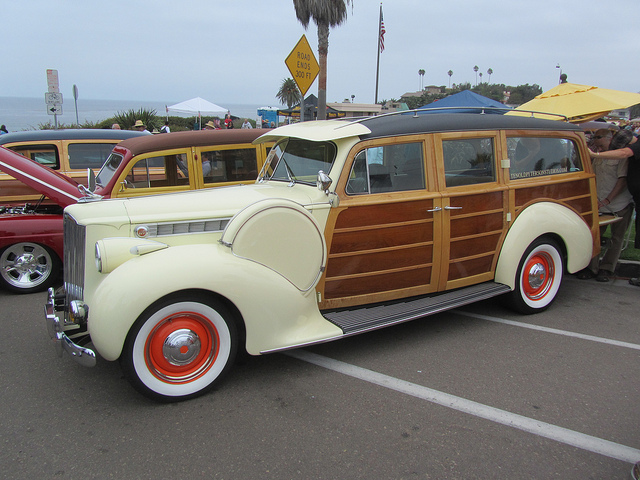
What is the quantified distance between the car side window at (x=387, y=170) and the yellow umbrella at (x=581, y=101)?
2.89 m

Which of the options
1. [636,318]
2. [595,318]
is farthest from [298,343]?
[636,318]

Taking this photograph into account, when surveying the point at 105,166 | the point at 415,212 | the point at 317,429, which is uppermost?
the point at 105,166

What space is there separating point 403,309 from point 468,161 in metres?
1.52

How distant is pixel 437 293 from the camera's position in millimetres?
4129

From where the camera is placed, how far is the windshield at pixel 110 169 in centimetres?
582

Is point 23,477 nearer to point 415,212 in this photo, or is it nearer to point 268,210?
point 268,210

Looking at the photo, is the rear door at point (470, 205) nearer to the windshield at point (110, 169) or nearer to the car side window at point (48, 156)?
the windshield at point (110, 169)

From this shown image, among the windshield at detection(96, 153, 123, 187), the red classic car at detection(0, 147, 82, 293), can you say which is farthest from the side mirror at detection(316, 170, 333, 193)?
the windshield at detection(96, 153, 123, 187)

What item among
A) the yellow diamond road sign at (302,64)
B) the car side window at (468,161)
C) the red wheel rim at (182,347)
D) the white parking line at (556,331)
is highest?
the yellow diamond road sign at (302,64)

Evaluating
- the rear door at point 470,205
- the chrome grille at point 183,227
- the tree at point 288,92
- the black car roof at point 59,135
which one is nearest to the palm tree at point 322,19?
the black car roof at point 59,135

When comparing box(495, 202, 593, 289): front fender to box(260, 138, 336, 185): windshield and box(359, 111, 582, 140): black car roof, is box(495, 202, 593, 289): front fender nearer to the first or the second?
box(359, 111, 582, 140): black car roof

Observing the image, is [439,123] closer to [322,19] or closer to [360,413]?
[360,413]

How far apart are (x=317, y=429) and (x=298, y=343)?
0.67m

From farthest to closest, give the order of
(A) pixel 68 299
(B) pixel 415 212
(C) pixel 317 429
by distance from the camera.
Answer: (B) pixel 415 212
(A) pixel 68 299
(C) pixel 317 429
